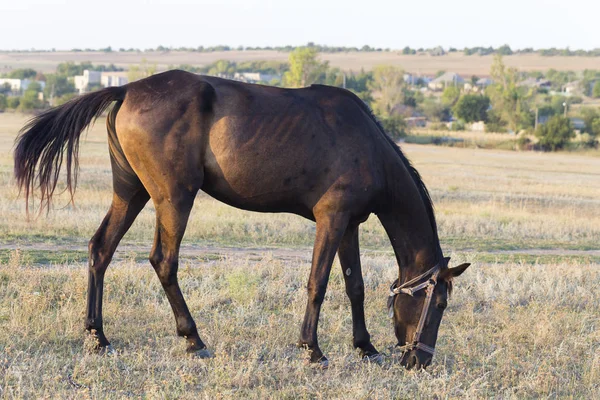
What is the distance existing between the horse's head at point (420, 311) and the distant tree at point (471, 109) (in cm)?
8880

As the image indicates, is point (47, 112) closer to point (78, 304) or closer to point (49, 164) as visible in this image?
point (49, 164)

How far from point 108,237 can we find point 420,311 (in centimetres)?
277

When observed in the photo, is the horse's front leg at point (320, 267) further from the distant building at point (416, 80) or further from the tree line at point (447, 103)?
the distant building at point (416, 80)

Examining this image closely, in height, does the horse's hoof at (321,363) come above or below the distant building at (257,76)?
above

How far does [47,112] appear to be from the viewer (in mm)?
7125

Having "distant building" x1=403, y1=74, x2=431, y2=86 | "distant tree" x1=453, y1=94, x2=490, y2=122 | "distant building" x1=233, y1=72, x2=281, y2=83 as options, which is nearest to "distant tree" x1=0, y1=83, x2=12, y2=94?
"distant building" x1=233, y1=72, x2=281, y2=83

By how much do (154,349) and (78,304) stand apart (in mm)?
1449

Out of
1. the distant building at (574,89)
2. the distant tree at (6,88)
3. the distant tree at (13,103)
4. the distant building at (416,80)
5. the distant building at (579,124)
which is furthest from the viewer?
the distant building at (416,80)

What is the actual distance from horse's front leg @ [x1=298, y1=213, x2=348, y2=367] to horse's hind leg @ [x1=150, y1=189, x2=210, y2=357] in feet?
2.83

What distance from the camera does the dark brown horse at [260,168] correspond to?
6781 mm

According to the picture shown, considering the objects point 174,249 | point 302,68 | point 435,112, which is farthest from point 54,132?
point 435,112

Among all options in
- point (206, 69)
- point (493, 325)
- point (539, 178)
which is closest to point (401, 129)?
point (539, 178)

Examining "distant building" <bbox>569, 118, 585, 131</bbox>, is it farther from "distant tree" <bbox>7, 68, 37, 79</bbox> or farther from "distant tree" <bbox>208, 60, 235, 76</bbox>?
"distant tree" <bbox>7, 68, 37, 79</bbox>

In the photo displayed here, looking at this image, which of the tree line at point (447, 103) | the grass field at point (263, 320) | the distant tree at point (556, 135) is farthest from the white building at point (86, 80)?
the grass field at point (263, 320)
